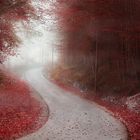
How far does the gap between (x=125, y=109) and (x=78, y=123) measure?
5.11m

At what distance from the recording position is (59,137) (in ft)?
50.4

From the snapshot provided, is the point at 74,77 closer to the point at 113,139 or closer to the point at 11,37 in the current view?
the point at 11,37

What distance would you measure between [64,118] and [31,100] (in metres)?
5.54

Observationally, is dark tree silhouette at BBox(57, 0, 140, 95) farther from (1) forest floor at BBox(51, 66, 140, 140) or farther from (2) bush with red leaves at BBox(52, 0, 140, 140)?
(1) forest floor at BBox(51, 66, 140, 140)

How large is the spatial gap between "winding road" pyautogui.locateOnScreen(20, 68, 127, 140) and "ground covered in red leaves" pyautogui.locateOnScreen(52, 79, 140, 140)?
488mm

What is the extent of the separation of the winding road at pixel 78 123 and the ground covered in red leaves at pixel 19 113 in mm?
559

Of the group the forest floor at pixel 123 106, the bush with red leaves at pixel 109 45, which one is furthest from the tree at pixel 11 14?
the forest floor at pixel 123 106

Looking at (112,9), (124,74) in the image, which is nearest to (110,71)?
(124,74)

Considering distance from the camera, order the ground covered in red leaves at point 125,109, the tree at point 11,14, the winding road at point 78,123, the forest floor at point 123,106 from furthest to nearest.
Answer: the forest floor at point 123,106 → the ground covered in red leaves at point 125,109 → the winding road at point 78,123 → the tree at point 11,14

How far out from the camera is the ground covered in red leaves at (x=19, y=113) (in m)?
16.4

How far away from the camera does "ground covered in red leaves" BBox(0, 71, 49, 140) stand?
1642cm

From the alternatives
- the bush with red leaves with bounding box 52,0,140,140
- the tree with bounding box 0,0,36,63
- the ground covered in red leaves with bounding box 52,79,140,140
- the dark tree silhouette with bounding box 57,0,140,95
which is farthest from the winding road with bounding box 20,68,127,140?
the tree with bounding box 0,0,36,63

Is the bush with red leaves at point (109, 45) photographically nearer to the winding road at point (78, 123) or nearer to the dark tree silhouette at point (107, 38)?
the dark tree silhouette at point (107, 38)

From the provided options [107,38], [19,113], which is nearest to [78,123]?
[19,113]
